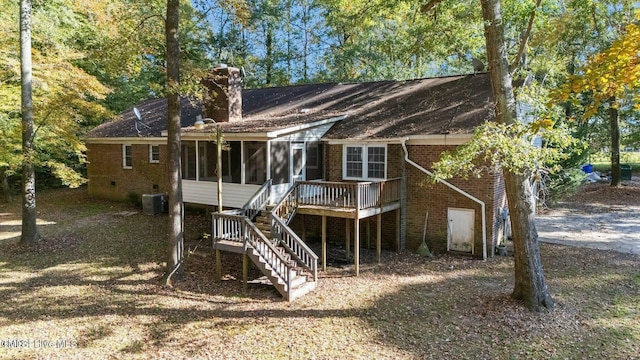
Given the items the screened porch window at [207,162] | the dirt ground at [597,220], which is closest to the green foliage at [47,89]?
the screened porch window at [207,162]

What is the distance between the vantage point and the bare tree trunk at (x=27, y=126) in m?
13.5

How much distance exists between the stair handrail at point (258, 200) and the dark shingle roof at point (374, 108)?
1.76 meters

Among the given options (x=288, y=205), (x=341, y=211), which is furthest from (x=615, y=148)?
(x=288, y=205)

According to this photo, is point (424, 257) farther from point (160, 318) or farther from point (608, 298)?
point (160, 318)

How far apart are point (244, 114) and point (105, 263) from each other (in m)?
8.72

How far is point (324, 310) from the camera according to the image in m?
9.51

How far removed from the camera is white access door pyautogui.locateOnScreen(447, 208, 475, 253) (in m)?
13.6

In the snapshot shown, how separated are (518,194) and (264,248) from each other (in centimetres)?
607

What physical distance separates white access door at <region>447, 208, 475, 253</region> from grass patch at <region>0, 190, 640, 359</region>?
599mm

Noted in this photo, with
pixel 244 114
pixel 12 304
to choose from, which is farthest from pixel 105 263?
pixel 244 114

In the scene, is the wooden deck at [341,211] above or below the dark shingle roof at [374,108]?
below

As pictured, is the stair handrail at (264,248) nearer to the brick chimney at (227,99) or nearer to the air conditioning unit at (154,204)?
the brick chimney at (227,99)

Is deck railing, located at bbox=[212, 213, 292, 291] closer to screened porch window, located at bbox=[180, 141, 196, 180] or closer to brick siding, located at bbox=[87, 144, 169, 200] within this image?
screened porch window, located at bbox=[180, 141, 196, 180]

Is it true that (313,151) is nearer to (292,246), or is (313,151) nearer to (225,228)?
(292,246)
